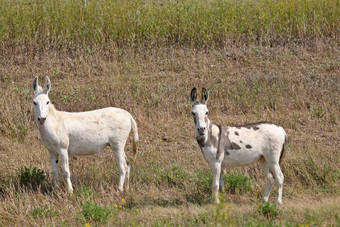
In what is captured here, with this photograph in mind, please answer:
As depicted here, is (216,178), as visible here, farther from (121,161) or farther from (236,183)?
(121,161)

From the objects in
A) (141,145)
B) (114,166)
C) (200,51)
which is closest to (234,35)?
(200,51)

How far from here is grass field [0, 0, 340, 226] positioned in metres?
9.61

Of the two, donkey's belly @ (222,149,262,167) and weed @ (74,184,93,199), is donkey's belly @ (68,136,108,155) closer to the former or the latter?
weed @ (74,184,93,199)

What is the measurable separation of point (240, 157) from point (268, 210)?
3.37 ft

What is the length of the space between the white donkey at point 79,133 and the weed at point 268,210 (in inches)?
100

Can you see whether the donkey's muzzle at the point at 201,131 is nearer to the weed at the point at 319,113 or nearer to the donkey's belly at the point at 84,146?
the donkey's belly at the point at 84,146

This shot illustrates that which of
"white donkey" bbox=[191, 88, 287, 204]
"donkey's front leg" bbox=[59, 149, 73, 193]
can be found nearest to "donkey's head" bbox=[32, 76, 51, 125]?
"donkey's front leg" bbox=[59, 149, 73, 193]

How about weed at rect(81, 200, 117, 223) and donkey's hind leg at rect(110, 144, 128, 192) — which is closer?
weed at rect(81, 200, 117, 223)

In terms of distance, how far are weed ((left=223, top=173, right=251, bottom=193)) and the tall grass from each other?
768 cm

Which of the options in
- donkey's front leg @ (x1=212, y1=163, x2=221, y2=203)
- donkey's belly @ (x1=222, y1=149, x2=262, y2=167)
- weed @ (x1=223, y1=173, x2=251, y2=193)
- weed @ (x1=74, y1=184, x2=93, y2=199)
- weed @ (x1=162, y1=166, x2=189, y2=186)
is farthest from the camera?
weed @ (x1=162, y1=166, x2=189, y2=186)

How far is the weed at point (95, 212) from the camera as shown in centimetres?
896

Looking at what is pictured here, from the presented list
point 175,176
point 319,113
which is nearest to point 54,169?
point 175,176

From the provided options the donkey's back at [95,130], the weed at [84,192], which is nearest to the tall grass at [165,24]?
the donkey's back at [95,130]

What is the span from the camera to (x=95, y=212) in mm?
8961
